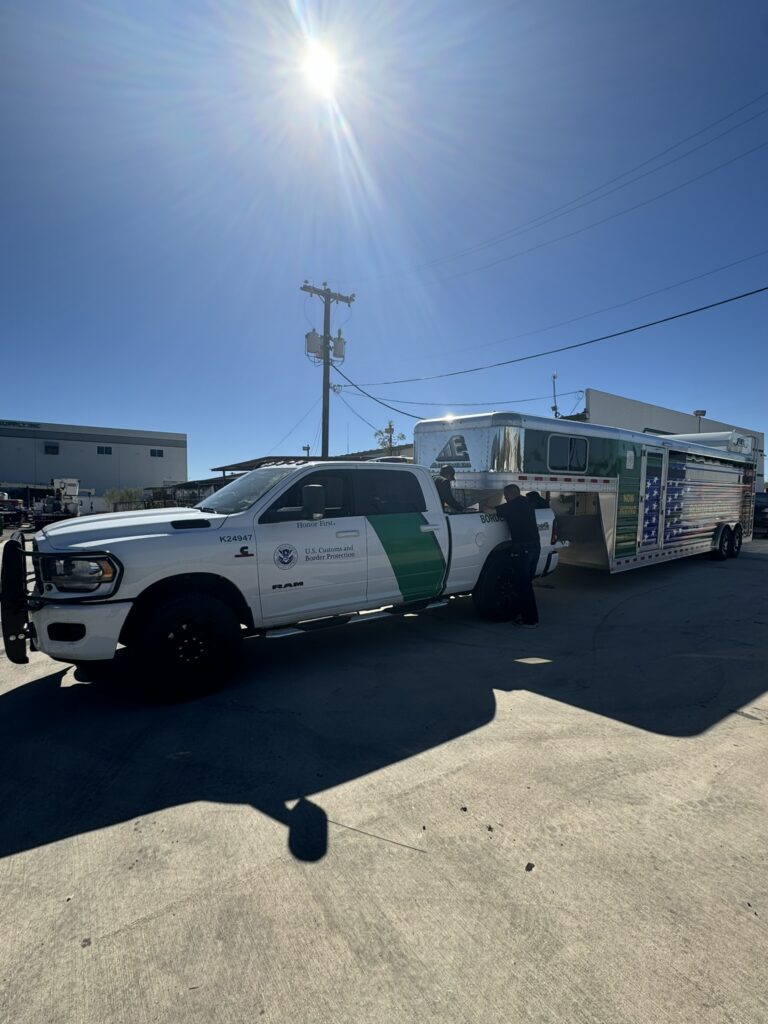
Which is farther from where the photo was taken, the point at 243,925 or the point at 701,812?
the point at 701,812

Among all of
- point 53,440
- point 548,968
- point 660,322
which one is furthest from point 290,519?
point 53,440

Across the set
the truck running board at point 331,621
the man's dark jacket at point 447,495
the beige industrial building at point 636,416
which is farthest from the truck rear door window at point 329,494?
the beige industrial building at point 636,416

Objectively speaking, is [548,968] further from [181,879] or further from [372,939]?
[181,879]

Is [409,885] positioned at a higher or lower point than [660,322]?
lower

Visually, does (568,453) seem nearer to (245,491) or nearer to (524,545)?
(524,545)

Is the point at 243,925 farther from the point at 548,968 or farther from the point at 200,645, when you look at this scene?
the point at 200,645

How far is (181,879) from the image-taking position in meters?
2.27

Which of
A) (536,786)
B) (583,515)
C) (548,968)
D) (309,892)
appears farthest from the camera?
(583,515)

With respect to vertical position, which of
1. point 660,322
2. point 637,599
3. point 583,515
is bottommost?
point 637,599

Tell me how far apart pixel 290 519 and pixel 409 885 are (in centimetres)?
309

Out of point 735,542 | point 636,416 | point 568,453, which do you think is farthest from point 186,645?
point 636,416

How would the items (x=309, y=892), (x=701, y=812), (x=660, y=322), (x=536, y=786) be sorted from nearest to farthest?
(x=309, y=892), (x=701, y=812), (x=536, y=786), (x=660, y=322)

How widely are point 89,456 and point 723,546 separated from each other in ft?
219

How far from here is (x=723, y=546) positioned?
490 inches
